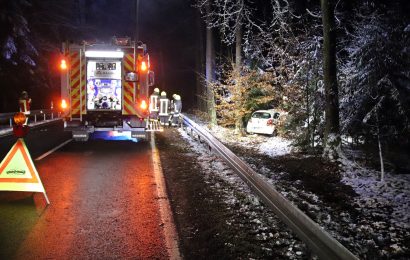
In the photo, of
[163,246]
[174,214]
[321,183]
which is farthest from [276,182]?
[163,246]

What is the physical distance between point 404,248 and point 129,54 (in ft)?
36.5

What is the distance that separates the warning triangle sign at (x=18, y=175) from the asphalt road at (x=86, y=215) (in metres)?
0.27

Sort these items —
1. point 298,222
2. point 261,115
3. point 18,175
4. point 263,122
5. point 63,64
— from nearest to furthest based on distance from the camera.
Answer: point 298,222, point 18,175, point 63,64, point 263,122, point 261,115

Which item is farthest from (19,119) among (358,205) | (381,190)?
(381,190)

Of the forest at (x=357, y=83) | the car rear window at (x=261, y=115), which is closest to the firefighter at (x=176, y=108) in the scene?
the car rear window at (x=261, y=115)

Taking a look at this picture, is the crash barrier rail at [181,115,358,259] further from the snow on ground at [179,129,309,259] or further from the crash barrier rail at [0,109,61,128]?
the crash barrier rail at [0,109,61,128]

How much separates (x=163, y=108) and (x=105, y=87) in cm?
845

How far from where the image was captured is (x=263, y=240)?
229 inches

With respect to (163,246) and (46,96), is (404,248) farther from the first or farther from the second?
(46,96)

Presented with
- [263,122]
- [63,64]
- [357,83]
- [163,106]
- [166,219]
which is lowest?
[166,219]

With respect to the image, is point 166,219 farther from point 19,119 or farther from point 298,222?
point 19,119

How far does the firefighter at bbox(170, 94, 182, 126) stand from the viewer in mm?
22198

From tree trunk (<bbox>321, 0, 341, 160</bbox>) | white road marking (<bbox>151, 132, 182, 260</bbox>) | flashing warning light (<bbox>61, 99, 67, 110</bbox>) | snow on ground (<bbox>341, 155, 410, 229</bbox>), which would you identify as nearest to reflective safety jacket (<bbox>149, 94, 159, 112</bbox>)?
flashing warning light (<bbox>61, 99, 67, 110</bbox>)

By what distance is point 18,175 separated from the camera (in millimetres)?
7574
